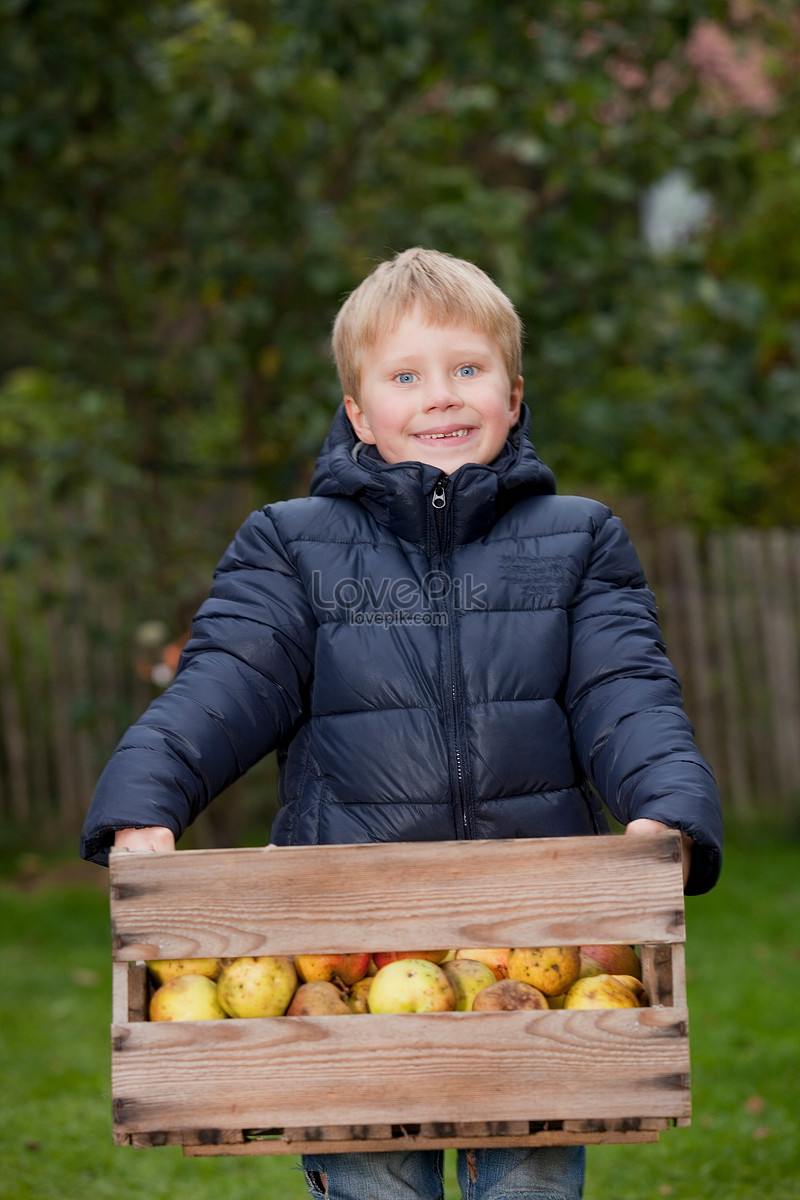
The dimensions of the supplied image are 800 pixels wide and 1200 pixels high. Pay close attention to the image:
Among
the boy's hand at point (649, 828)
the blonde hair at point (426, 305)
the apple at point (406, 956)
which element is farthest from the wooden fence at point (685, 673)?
the boy's hand at point (649, 828)

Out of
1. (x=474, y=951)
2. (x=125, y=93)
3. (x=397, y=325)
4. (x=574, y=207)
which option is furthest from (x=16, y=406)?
(x=474, y=951)

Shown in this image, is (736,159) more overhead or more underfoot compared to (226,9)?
more underfoot

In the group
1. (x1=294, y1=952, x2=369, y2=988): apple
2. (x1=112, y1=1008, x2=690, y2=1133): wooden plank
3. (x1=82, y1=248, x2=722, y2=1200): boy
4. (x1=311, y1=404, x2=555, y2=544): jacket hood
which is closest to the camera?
(x1=112, y1=1008, x2=690, y2=1133): wooden plank

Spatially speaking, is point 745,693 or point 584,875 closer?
point 584,875

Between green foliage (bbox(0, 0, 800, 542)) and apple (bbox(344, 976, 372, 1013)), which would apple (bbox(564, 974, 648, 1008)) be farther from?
green foliage (bbox(0, 0, 800, 542))

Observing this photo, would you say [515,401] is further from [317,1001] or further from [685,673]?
[685,673]

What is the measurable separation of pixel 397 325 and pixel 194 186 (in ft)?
10.3

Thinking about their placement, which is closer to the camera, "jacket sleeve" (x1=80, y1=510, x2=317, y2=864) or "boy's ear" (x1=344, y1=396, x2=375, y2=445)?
"jacket sleeve" (x1=80, y1=510, x2=317, y2=864)

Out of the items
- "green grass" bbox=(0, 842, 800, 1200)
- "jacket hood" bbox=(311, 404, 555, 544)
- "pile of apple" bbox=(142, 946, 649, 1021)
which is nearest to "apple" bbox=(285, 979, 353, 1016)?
"pile of apple" bbox=(142, 946, 649, 1021)

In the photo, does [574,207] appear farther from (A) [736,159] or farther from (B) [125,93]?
(B) [125,93]

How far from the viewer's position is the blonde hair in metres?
2.26

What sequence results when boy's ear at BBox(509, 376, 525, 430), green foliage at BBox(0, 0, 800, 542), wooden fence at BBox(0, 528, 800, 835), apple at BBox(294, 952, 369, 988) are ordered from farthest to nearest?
wooden fence at BBox(0, 528, 800, 835)
green foliage at BBox(0, 0, 800, 542)
boy's ear at BBox(509, 376, 525, 430)
apple at BBox(294, 952, 369, 988)

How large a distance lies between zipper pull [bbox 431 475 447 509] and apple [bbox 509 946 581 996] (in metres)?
0.73

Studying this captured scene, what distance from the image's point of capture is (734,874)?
643cm
